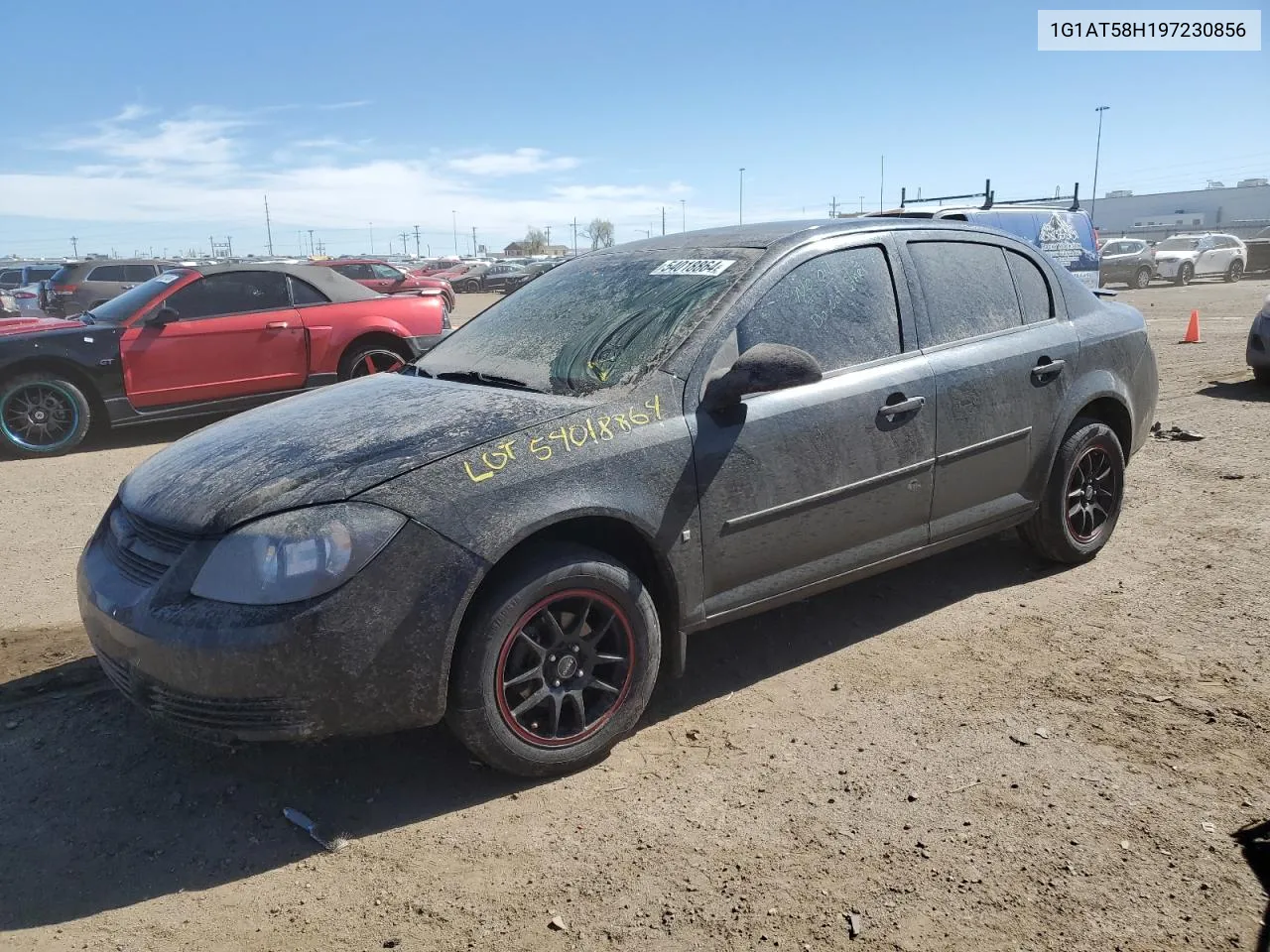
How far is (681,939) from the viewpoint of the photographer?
8.00ft

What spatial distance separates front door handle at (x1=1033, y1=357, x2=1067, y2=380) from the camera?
4.41 meters

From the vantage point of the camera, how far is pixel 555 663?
10.2 feet

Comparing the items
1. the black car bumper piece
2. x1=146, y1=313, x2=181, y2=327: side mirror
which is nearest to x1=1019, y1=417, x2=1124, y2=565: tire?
the black car bumper piece

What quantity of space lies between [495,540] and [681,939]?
1.19 meters

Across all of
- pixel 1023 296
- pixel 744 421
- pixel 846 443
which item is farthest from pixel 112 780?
pixel 1023 296

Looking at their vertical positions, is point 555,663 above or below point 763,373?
below

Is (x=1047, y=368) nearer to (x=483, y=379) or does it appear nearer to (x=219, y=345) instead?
(x=483, y=379)

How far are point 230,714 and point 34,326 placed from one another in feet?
24.4

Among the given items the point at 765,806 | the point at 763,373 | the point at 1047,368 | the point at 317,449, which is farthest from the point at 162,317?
the point at 765,806

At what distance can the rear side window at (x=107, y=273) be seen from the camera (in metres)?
20.3

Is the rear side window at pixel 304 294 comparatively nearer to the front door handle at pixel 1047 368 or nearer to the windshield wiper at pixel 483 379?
the windshield wiper at pixel 483 379

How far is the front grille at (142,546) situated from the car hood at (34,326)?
6195 millimetres

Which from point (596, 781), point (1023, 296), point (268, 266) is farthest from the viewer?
point (268, 266)

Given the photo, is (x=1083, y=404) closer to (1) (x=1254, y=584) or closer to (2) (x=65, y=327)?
(1) (x=1254, y=584)
